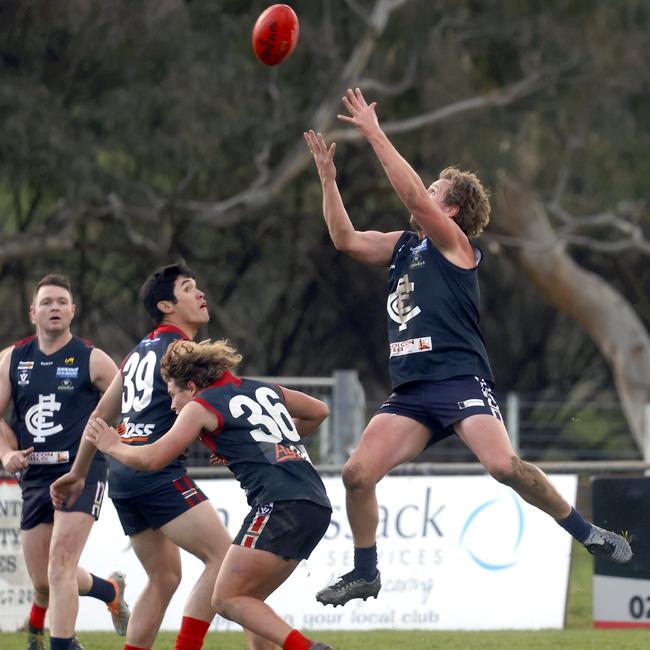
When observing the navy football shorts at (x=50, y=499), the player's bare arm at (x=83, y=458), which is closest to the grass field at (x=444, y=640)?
the navy football shorts at (x=50, y=499)

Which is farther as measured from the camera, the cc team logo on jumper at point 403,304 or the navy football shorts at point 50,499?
the navy football shorts at point 50,499

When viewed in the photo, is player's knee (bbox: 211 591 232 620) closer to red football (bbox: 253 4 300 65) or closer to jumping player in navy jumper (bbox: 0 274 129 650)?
jumping player in navy jumper (bbox: 0 274 129 650)

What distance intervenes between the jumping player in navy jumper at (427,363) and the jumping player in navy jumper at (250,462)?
56 cm

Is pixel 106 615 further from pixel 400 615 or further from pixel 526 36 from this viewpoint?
pixel 526 36

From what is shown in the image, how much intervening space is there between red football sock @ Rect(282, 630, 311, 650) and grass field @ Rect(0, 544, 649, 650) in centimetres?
340

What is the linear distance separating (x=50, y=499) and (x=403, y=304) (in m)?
2.59

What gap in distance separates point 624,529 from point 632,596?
1.99ft

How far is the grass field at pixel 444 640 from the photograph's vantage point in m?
9.73

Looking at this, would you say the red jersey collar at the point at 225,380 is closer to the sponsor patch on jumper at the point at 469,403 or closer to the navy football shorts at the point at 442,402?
the navy football shorts at the point at 442,402

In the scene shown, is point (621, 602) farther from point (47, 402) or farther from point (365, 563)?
point (47, 402)

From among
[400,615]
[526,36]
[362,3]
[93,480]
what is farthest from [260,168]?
[93,480]

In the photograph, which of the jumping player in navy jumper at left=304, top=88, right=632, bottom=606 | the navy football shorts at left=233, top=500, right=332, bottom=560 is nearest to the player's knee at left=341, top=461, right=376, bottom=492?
the jumping player in navy jumper at left=304, top=88, right=632, bottom=606

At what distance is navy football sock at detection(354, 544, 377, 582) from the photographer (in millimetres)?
7371

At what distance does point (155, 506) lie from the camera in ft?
24.4
